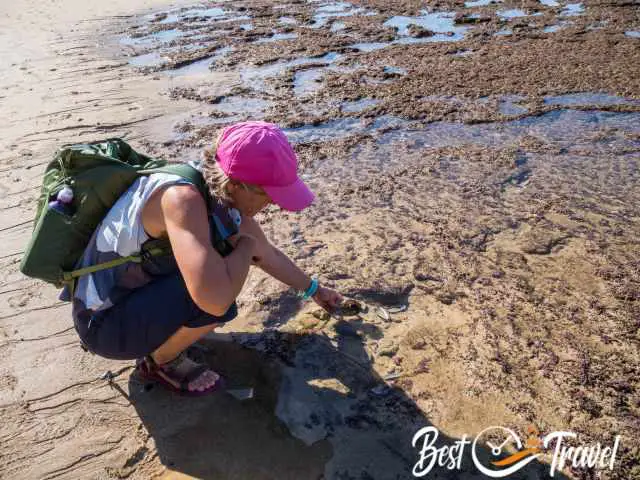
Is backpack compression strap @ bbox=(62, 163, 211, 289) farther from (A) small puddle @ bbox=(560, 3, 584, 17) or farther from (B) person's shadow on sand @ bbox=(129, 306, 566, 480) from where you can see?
(A) small puddle @ bbox=(560, 3, 584, 17)

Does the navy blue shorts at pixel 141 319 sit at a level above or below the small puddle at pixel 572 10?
below

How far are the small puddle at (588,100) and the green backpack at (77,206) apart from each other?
417 cm

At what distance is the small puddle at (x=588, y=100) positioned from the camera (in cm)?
482

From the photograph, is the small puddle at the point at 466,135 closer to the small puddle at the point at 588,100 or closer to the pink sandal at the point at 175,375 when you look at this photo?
the small puddle at the point at 588,100

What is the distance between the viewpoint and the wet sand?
6.59 ft

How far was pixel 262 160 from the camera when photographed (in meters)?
1.76

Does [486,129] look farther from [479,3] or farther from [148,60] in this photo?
[479,3]

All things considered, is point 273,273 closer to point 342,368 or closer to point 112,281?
point 342,368

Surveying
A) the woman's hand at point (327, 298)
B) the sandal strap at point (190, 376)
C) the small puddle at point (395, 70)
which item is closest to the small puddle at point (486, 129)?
the small puddle at point (395, 70)

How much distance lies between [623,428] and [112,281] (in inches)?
76.5

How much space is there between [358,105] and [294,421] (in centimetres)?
371

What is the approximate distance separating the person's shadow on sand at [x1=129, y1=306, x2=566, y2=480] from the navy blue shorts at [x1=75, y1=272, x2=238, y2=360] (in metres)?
0.34

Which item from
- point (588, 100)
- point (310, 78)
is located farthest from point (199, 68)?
point (588, 100)

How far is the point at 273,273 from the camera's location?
237 centimetres
